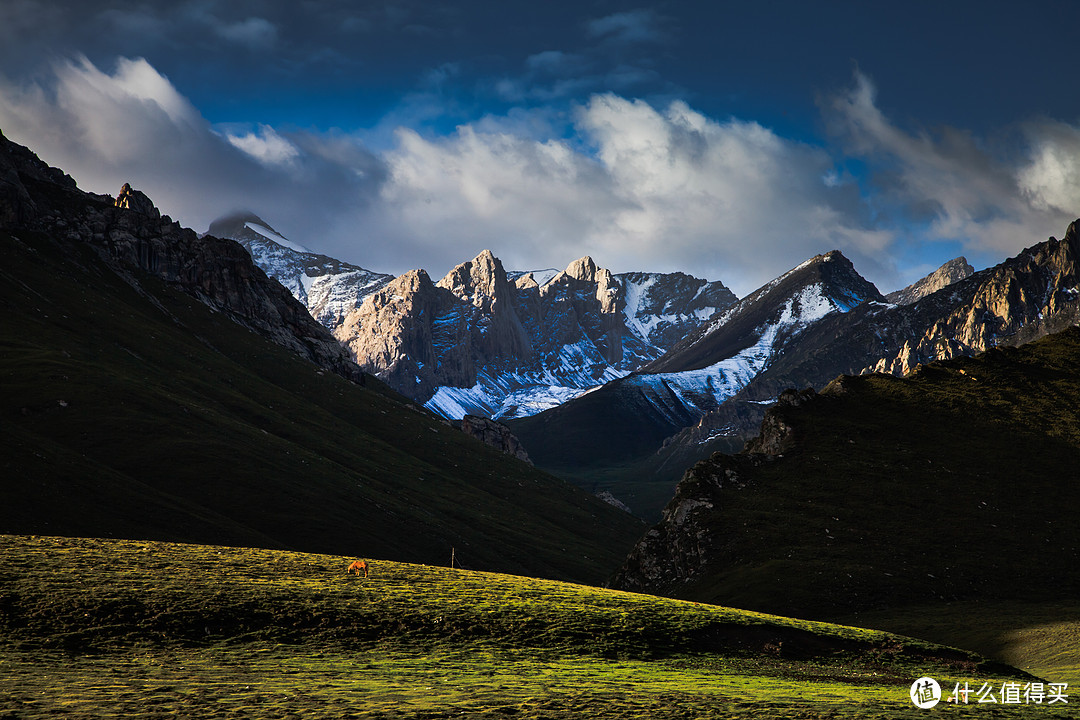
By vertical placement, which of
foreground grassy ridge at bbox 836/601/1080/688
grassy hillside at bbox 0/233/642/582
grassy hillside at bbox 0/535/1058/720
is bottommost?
foreground grassy ridge at bbox 836/601/1080/688

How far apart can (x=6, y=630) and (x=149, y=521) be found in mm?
82891

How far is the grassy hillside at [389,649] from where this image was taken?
3766cm

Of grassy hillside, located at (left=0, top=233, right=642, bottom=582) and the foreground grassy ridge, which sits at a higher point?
grassy hillside, located at (left=0, top=233, right=642, bottom=582)

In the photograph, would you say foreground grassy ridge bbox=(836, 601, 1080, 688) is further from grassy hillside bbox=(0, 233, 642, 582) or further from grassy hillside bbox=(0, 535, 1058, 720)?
grassy hillside bbox=(0, 233, 642, 582)

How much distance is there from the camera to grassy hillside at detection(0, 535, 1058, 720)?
124ft

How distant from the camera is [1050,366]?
6772 inches

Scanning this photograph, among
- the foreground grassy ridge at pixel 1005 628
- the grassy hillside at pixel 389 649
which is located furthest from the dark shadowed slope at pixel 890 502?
the grassy hillside at pixel 389 649

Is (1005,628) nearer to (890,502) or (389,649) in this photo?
(890,502)

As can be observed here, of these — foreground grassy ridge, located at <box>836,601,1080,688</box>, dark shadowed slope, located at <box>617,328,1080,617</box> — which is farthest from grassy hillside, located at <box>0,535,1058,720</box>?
dark shadowed slope, located at <box>617,328,1080,617</box>

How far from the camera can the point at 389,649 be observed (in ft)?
169

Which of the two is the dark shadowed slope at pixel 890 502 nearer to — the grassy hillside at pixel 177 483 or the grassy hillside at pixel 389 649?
the grassy hillside at pixel 389 649

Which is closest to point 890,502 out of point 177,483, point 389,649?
point 389,649

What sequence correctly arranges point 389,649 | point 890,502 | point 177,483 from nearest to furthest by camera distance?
point 389,649 < point 890,502 < point 177,483

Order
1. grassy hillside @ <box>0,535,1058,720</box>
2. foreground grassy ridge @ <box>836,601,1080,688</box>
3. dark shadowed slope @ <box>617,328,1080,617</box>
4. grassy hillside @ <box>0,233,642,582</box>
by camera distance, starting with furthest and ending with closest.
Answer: grassy hillside @ <box>0,233,642,582</box> < dark shadowed slope @ <box>617,328,1080,617</box> < foreground grassy ridge @ <box>836,601,1080,688</box> < grassy hillside @ <box>0,535,1058,720</box>
